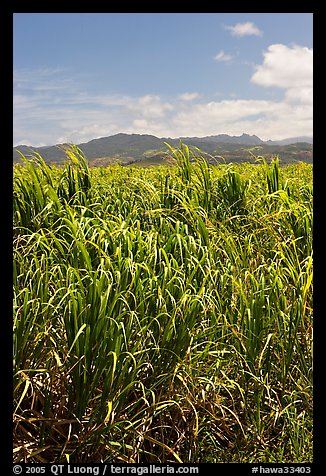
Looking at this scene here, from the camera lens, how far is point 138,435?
1642 millimetres

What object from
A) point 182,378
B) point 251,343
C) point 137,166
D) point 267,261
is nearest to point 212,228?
point 267,261

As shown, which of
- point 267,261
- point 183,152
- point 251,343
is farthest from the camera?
point 183,152

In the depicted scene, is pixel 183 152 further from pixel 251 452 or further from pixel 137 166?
pixel 137 166

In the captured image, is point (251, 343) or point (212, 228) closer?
point (251, 343)
